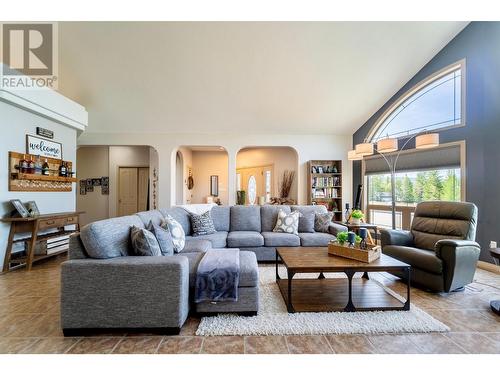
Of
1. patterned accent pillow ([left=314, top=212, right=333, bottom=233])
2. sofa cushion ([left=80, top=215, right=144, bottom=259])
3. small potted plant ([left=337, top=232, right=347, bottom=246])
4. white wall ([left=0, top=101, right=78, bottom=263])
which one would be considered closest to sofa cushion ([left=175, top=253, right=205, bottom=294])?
sofa cushion ([left=80, top=215, right=144, bottom=259])

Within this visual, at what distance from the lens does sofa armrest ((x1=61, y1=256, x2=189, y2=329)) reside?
6.25ft

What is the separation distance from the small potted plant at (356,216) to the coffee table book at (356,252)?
6.09 feet

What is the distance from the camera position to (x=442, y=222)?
321cm

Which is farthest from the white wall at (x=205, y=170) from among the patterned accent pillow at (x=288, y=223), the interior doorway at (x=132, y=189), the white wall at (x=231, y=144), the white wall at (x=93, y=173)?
the patterned accent pillow at (x=288, y=223)

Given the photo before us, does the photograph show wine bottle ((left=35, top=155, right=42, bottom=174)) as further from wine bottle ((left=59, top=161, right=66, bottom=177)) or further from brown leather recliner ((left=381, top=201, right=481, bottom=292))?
brown leather recliner ((left=381, top=201, right=481, bottom=292))

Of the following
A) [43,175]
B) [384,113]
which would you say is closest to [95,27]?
[43,175]

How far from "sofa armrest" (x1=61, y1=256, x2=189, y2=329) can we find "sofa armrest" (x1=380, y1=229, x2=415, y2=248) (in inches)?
112

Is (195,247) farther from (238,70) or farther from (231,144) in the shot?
(231,144)

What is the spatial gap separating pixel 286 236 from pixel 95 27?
4.39 m

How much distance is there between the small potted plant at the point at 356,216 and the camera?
14.3 feet

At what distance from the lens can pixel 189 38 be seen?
395cm
